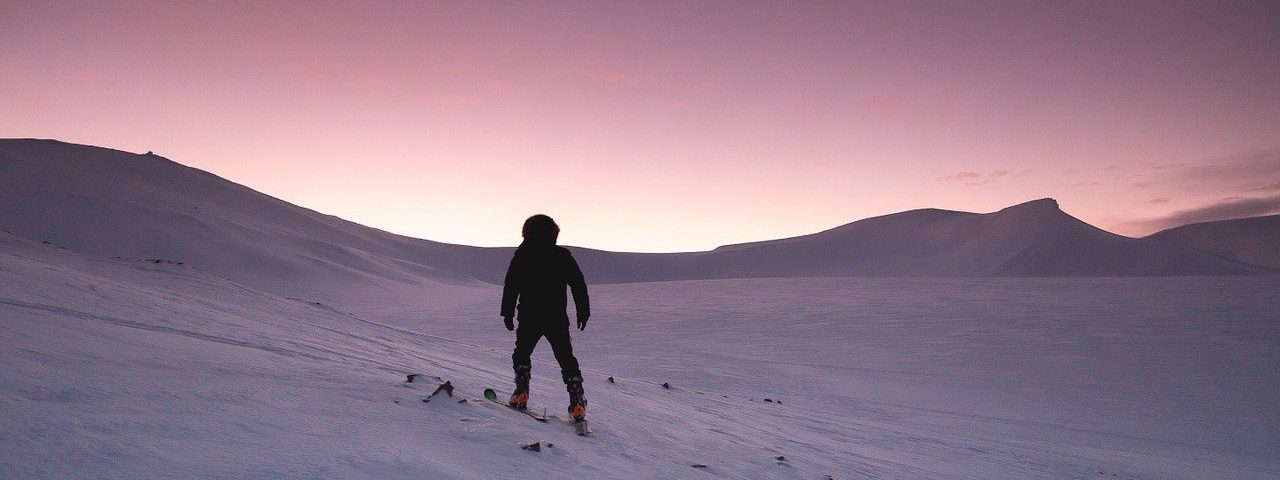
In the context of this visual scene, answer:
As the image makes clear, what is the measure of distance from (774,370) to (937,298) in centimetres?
1266

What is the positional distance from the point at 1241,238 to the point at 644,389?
174537 mm

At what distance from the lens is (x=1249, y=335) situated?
1472cm

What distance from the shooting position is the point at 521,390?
5297 mm

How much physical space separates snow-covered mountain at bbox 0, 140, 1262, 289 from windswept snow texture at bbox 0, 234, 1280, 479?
18.1 m

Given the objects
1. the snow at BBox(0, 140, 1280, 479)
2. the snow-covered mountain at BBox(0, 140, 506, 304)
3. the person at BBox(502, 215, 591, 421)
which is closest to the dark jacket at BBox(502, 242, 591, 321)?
the person at BBox(502, 215, 591, 421)

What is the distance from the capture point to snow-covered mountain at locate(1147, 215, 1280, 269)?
133 m

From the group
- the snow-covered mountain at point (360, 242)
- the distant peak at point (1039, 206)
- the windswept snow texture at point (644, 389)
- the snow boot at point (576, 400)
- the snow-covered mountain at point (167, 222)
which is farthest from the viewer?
the distant peak at point (1039, 206)

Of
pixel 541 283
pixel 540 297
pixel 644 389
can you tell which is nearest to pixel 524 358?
pixel 540 297

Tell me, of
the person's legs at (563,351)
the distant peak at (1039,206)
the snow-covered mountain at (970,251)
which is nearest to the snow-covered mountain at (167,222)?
the person's legs at (563,351)

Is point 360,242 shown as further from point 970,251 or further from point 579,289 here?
point 970,251

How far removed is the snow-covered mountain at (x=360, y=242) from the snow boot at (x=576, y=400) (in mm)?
26646

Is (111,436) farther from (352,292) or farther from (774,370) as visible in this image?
(352,292)

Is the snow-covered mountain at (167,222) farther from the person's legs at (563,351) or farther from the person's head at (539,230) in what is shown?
the person's legs at (563,351)

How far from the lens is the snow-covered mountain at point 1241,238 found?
133m
